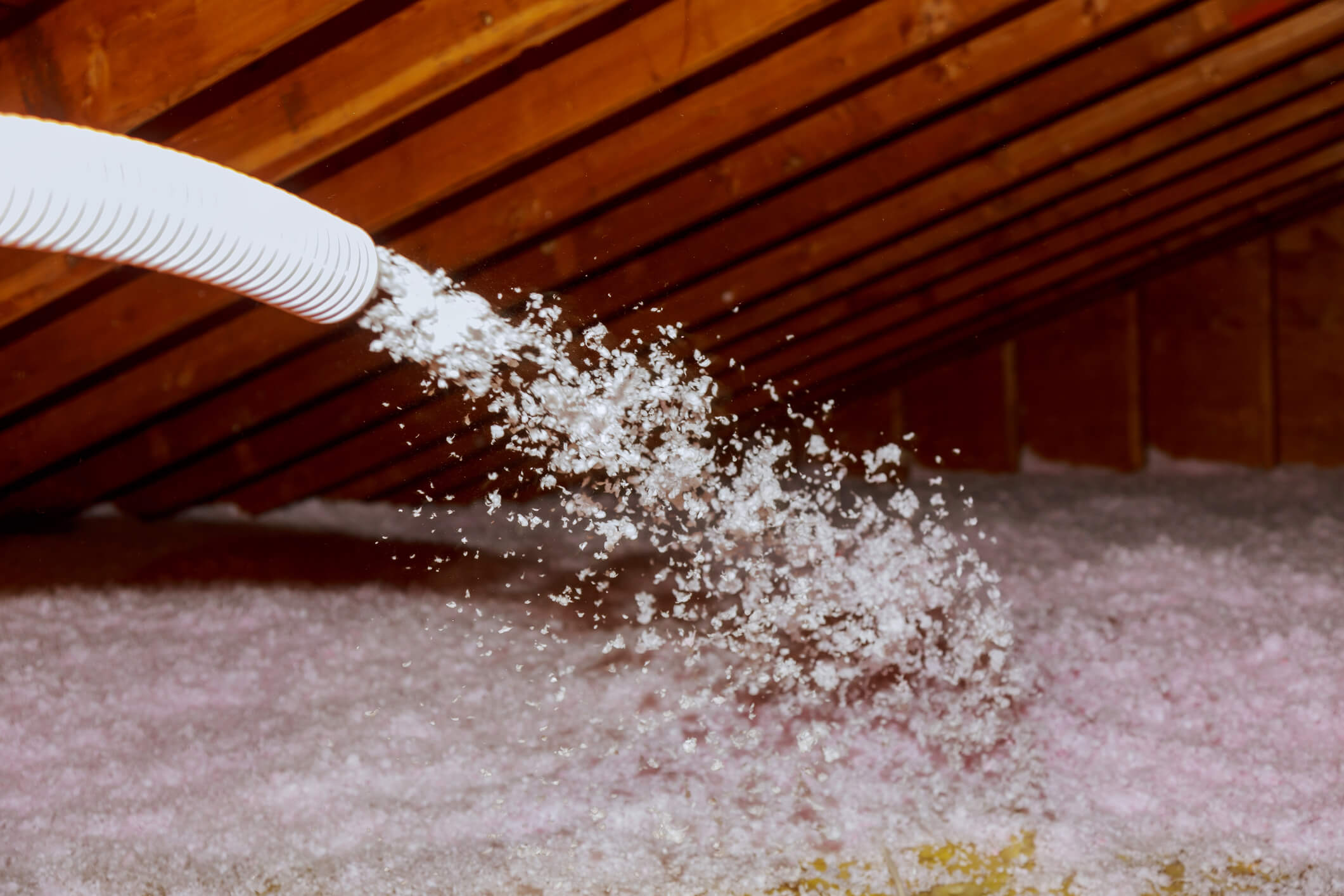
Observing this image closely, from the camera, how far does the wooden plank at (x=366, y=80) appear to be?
1299 mm

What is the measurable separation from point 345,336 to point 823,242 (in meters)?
1.06

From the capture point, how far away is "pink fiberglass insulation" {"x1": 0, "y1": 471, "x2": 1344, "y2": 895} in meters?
1.32

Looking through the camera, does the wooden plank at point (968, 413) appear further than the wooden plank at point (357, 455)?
Yes

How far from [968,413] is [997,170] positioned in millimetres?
2042

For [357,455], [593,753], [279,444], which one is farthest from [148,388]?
[593,753]

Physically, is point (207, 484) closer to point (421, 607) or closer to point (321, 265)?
point (421, 607)

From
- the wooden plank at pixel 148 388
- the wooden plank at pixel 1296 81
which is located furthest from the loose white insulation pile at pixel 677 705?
the wooden plank at pixel 1296 81

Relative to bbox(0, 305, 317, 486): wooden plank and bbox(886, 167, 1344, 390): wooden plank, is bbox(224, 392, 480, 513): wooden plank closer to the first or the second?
bbox(0, 305, 317, 486): wooden plank

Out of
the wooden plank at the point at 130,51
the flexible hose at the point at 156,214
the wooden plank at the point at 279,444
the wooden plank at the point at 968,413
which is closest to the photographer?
the flexible hose at the point at 156,214

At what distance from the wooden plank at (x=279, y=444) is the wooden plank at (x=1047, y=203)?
75cm

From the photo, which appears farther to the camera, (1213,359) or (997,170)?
(1213,359)

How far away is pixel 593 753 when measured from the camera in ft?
5.32

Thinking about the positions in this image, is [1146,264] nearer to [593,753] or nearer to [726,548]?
[726,548]

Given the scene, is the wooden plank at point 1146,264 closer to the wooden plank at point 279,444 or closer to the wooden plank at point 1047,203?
the wooden plank at point 1047,203
